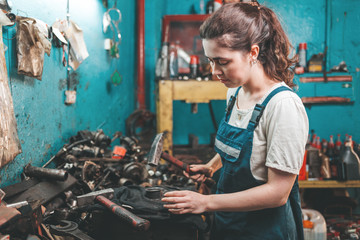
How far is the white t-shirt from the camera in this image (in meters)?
1.16

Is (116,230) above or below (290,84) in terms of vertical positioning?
below

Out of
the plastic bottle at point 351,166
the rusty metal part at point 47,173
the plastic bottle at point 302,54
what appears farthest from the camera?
the plastic bottle at point 302,54

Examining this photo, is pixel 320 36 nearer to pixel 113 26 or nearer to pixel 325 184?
pixel 325 184

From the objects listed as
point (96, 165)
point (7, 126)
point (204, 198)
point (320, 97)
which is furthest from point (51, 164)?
point (320, 97)

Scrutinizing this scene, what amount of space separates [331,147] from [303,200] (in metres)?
0.91

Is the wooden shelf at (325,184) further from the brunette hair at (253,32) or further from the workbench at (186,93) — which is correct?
the brunette hair at (253,32)

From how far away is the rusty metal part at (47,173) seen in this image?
176cm

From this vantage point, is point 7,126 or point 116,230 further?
point 7,126

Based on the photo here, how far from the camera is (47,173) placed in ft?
5.85

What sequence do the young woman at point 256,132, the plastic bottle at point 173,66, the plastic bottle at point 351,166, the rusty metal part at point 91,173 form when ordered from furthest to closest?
the plastic bottle at point 173,66, the plastic bottle at point 351,166, the rusty metal part at point 91,173, the young woman at point 256,132

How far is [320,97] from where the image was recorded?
4.75 meters

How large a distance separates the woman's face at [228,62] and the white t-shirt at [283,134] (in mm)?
194

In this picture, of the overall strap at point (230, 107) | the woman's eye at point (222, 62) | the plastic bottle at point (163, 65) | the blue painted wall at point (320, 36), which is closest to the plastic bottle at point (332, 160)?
the blue painted wall at point (320, 36)

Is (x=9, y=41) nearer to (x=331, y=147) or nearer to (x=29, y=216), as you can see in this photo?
(x=29, y=216)
